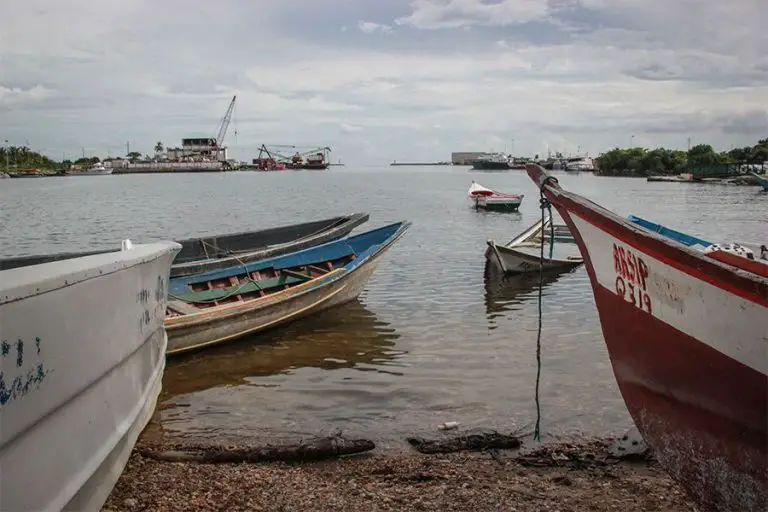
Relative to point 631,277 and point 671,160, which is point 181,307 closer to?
point 631,277

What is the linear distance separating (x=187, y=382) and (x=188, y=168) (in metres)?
165

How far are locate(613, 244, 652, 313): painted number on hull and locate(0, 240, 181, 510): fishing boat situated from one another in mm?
3696

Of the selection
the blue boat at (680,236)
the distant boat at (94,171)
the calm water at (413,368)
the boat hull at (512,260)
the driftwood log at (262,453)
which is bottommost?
the calm water at (413,368)

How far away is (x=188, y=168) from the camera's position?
16725 cm

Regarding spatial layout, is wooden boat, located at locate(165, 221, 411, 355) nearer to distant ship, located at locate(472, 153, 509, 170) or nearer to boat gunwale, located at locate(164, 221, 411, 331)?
boat gunwale, located at locate(164, 221, 411, 331)

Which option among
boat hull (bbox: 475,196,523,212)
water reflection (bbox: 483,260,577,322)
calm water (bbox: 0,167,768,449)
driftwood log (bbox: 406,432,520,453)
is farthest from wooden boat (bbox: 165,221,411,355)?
boat hull (bbox: 475,196,523,212)

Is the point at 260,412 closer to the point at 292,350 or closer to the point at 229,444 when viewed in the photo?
the point at 229,444

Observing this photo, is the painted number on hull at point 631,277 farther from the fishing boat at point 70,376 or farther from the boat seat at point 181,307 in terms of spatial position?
the boat seat at point 181,307

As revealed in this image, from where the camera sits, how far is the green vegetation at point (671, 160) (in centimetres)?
10256

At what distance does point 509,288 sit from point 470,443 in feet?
33.1

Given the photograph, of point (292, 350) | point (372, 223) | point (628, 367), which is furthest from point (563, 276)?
point (372, 223)

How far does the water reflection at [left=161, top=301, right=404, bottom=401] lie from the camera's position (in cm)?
966

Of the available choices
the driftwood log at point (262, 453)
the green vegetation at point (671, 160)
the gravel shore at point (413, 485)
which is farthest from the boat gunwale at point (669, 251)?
the green vegetation at point (671, 160)

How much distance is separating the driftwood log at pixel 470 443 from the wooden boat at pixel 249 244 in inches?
239
